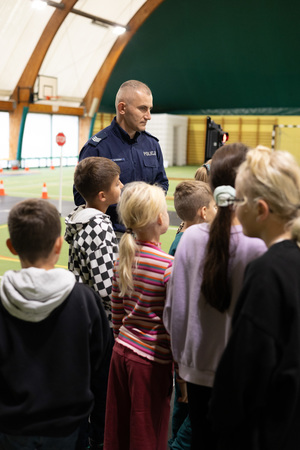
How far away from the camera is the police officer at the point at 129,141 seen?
401cm

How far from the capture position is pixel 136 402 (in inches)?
94.5

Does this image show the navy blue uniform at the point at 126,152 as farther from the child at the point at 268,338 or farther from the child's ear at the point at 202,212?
the child at the point at 268,338

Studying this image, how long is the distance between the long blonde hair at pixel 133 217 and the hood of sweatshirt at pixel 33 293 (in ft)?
1.63

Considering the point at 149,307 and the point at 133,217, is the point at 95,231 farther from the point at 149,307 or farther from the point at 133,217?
the point at 149,307

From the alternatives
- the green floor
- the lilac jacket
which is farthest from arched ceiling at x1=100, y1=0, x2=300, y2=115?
the lilac jacket

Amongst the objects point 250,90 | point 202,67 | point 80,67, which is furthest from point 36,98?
point 250,90

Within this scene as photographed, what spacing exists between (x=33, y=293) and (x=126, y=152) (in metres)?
2.40

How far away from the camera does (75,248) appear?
290 cm

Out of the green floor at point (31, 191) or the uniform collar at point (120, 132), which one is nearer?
the uniform collar at point (120, 132)

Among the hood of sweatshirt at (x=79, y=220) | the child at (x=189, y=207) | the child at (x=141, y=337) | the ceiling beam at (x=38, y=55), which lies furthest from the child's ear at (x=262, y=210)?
the ceiling beam at (x=38, y=55)

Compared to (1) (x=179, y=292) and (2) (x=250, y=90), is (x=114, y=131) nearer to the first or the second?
(1) (x=179, y=292)

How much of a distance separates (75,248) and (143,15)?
81.6 ft

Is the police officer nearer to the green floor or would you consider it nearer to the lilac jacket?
the lilac jacket

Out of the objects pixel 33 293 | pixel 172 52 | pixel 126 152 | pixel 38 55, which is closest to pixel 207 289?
pixel 33 293
